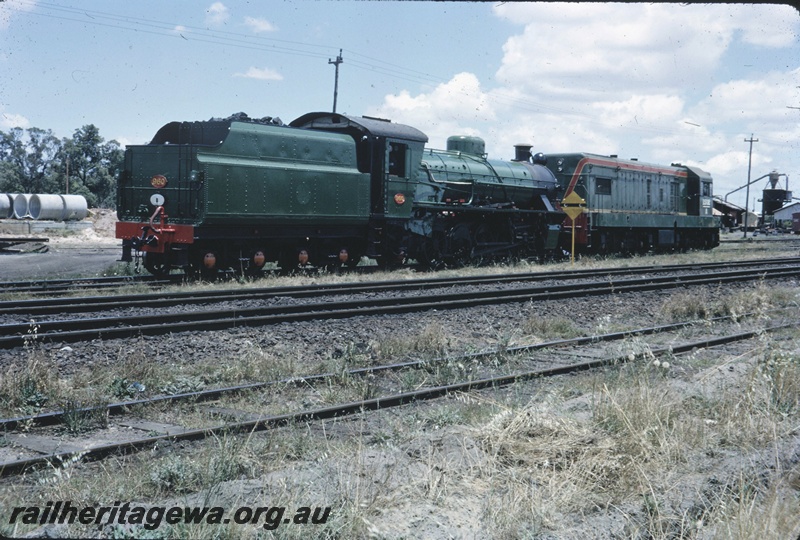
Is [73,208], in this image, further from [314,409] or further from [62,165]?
[314,409]

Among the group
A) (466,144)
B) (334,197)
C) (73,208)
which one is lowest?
(334,197)

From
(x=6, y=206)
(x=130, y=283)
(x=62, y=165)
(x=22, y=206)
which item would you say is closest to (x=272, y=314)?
(x=130, y=283)

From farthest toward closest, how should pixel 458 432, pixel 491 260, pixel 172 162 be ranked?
pixel 491 260
pixel 172 162
pixel 458 432

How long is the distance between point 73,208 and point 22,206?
3083 millimetres

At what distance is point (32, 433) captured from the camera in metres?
5.61

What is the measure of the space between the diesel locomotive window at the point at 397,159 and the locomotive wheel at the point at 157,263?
6.00m

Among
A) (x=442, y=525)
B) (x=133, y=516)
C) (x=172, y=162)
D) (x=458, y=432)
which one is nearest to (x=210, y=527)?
(x=133, y=516)

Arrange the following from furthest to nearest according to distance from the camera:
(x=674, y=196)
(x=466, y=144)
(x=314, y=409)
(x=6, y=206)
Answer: (x=6, y=206)
(x=674, y=196)
(x=466, y=144)
(x=314, y=409)

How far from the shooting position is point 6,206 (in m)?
46.5

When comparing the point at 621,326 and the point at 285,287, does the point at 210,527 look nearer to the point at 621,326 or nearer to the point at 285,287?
the point at 621,326

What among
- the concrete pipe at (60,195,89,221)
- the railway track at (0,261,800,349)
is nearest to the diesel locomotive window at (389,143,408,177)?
the railway track at (0,261,800,349)

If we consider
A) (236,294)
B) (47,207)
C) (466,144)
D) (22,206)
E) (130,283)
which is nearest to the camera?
(236,294)

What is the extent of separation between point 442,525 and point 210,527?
1152 millimetres

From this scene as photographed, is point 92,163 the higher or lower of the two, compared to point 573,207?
higher
